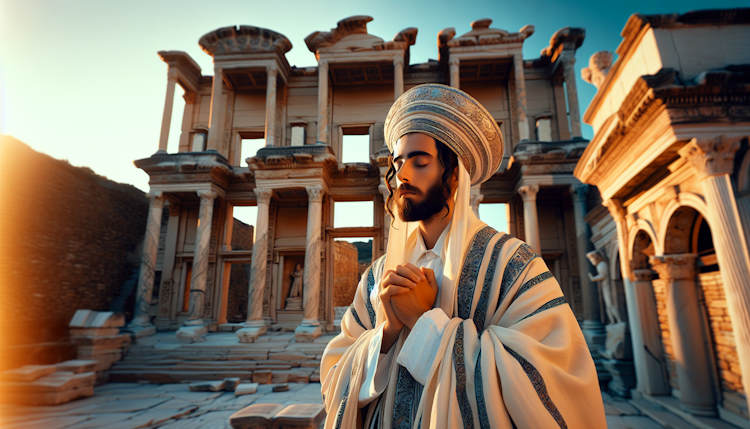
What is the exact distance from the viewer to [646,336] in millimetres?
6148

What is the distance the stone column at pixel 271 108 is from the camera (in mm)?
12969

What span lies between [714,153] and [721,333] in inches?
101

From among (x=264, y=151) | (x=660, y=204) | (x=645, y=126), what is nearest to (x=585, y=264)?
(x=660, y=204)

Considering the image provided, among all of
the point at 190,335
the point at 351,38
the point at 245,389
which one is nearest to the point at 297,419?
the point at 245,389

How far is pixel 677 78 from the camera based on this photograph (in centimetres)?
450

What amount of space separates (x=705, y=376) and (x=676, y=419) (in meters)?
0.76

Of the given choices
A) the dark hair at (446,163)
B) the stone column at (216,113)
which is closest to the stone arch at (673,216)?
the dark hair at (446,163)

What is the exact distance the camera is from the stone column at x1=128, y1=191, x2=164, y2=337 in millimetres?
11148

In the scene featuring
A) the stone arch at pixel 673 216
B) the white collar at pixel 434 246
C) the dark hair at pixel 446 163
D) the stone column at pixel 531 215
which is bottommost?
the white collar at pixel 434 246

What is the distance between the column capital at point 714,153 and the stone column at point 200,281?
11.9 metres

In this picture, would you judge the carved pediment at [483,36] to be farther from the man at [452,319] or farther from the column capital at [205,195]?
the man at [452,319]

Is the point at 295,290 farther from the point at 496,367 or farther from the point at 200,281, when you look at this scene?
the point at 496,367

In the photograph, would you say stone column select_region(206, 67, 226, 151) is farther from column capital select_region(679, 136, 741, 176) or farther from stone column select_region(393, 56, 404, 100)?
column capital select_region(679, 136, 741, 176)

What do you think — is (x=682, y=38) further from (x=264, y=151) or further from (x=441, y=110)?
(x=264, y=151)
